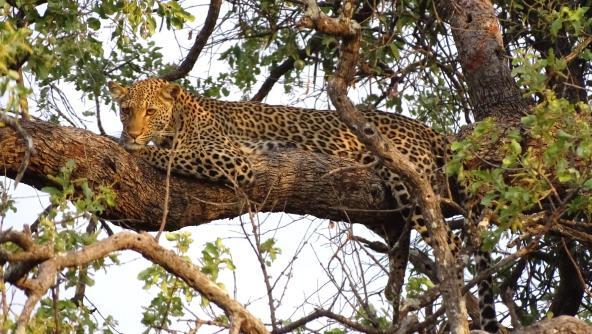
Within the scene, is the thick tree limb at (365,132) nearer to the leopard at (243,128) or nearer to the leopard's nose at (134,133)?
the leopard at (243,128)

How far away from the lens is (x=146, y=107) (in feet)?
31.2

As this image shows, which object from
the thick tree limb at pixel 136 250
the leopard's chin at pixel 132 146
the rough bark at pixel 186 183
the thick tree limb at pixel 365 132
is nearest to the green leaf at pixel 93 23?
→ the rough bark at pixel 186 183

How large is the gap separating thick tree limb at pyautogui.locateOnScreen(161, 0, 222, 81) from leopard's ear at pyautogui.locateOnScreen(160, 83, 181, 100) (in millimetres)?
150

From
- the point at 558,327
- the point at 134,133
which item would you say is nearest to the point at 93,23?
the point at 134,133

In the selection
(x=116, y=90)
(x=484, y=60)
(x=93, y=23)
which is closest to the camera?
(x=93, y=23)

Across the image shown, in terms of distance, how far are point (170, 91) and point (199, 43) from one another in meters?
0.57

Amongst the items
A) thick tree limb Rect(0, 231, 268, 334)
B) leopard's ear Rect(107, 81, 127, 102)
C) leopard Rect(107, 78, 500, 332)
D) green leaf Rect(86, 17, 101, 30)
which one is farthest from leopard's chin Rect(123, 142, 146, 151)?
thick tree limb Rect(0, 231, 268, 334)

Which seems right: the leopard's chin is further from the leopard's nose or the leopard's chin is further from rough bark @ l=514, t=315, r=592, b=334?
rough bark @ l=514, t=315, r=592, b=334

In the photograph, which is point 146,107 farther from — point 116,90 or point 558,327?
point 558,327

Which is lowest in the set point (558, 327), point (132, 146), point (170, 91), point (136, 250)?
point (558, 327)

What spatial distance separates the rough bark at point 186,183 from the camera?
7.18 m

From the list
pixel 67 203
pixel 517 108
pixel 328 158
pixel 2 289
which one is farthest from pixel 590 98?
pixel 2 289

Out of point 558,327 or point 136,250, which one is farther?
point 558,327

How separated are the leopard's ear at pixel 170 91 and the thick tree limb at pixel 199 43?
5.9 inches
